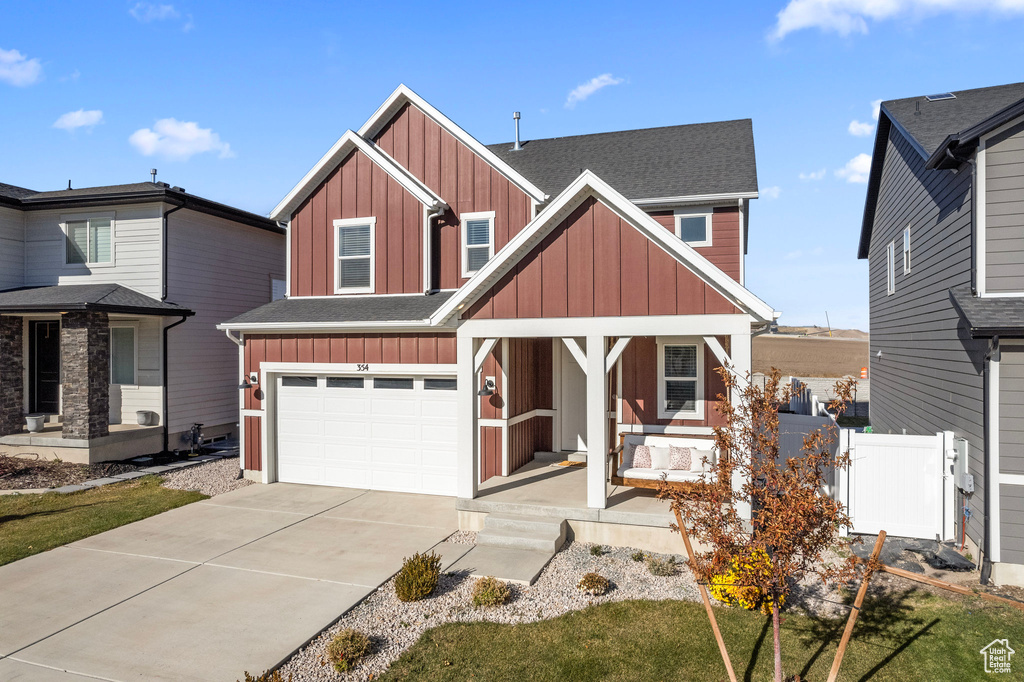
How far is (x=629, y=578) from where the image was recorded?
782 cm

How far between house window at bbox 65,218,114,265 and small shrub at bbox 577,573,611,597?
15.6m

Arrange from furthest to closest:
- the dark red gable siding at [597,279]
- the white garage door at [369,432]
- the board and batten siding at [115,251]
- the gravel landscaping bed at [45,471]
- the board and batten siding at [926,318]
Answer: the board and batten siding at [115,251] < the gravel landscaping bed at [45,471] < the white garage door at [369,432] < the dark red gable siding at [597,279] < the board and batten siding at [926,318]

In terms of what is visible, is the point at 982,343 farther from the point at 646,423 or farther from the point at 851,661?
the point at 646,423

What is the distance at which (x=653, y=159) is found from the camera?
14969mm

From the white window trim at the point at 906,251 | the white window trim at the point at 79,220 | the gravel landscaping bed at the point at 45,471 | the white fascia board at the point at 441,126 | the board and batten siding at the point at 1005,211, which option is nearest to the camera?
the board and batten siding at the point at 1005,211

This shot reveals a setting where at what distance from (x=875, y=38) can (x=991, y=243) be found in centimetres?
679

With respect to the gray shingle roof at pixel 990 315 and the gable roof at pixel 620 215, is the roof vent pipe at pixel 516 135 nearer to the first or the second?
the gable roof at pixel 620 215

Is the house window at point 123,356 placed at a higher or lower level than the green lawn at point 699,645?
higher

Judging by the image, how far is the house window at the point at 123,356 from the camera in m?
16.1

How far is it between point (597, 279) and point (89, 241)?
49.6 ft

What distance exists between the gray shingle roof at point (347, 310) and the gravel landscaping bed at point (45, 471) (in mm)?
4843

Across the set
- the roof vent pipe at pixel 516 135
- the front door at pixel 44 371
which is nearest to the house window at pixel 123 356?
the front door at pixel 44 371

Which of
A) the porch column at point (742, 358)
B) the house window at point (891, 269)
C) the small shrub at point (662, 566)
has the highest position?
the house window at point (891, 269)

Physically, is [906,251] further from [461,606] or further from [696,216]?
[461,606]
